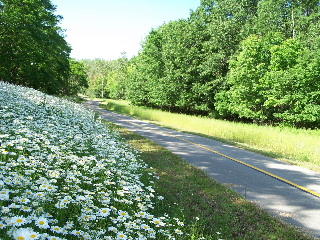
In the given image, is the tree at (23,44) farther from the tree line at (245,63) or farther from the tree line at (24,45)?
the tree line at (245,63)

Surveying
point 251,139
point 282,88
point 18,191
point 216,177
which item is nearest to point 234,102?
point 282,88

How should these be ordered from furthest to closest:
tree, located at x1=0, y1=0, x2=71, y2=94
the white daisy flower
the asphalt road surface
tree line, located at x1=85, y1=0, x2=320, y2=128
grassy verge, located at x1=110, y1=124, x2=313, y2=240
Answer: tree, located at x1=0, y1=0, x2=71, y2=94 → tree line, located at x1=85, y1=0, x2=320, y2=128 → the asphalt road surface → grassy verge, located at x1=110, y1=124, x2=313, y2=240 → the white daisy flower

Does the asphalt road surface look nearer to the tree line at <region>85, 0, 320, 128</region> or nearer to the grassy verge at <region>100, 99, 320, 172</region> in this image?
the grassy verge at <region>100, 99, 320, 172</region>

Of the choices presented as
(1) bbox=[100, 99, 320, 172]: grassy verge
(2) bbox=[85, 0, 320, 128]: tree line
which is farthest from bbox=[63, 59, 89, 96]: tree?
(1) bbox=[100, 99, 320, 172]: grassy verge

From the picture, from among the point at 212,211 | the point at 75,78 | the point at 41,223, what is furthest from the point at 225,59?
the point at 75,78

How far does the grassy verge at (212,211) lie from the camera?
441cm

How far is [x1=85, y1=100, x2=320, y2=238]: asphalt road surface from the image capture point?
543 cm

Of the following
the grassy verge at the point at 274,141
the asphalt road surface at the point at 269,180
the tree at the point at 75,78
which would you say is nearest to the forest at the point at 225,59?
the grassy verge at the point at 274,141

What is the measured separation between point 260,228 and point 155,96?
3707 centimetres

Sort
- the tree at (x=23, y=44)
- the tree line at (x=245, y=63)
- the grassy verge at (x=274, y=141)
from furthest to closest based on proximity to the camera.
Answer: the tree at (x=23, y=44) < the tree line at (x=245, y=63) < the grassy verge at (x=274, y=141)

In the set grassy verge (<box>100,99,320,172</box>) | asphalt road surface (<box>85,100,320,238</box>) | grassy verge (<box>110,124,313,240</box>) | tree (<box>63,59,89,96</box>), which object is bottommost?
grassy verge (<box>110,124,313,240</box>)

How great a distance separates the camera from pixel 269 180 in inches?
297

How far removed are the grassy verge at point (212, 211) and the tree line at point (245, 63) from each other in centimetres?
1959

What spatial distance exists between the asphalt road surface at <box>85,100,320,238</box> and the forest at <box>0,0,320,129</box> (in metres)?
15.5
